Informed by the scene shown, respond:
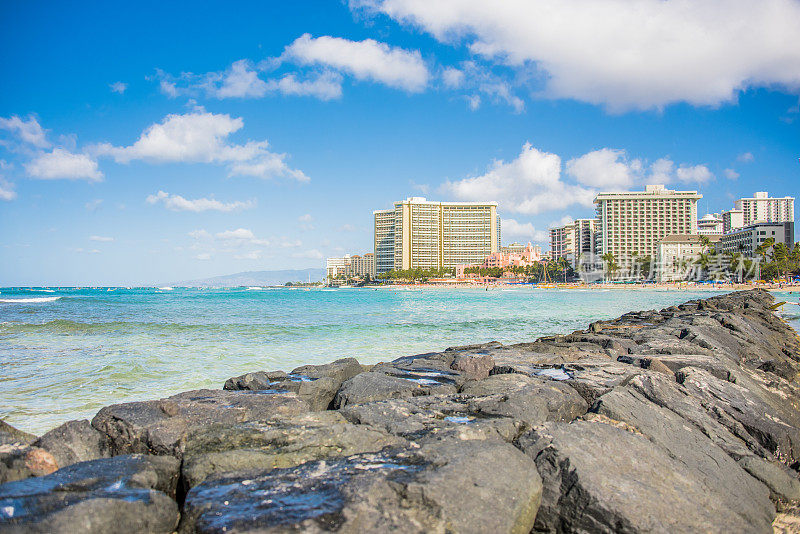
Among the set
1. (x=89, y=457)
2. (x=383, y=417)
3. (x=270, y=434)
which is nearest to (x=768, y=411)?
(x=383, y=417)

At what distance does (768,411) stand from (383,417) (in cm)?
461

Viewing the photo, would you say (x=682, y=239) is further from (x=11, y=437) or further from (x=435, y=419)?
(x=11, y=437)

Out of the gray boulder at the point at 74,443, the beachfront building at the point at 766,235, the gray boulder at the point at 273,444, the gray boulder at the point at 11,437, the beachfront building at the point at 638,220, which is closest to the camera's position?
the gray boulder at the point at 273,444

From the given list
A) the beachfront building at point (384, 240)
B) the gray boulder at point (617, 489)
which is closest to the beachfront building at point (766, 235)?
the beachfront building at point (384, 240)

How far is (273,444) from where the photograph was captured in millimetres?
3646

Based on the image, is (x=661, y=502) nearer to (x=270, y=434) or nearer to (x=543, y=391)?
(x=543, y=391)

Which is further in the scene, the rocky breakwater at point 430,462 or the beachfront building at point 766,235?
the beachfront building at point 766,235

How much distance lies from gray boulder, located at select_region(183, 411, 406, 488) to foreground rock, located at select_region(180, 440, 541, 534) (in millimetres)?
320

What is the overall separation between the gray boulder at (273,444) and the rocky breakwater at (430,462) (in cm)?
1

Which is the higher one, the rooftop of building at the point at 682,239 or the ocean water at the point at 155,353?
the rooftop of building at the point at 682,239

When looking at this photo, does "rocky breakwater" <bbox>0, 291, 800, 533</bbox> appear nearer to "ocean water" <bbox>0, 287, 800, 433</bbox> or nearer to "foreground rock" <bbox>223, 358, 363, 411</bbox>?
"foreground rock" <bbox>223, 358, 363, 411</bbox>

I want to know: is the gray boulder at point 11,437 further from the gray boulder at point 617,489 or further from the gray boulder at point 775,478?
the gray boulder at point 775,478

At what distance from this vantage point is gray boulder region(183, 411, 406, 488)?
3.28m

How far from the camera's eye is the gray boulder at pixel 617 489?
118 inches
